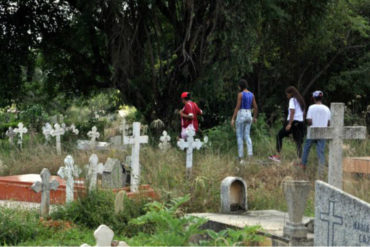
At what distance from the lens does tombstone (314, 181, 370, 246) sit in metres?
5.20

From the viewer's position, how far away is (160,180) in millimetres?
9648

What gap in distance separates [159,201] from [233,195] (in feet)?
3.39

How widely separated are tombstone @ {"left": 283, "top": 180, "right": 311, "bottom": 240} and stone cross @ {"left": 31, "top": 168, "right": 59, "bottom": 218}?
332cm

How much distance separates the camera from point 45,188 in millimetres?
8242

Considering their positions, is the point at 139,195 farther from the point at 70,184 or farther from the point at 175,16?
the point at 175,16

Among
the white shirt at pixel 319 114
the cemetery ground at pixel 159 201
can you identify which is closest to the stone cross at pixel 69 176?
the cemetery ground at pixel 159 201

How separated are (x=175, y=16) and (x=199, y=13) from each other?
0.75 meters

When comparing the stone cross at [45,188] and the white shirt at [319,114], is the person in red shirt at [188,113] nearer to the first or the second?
the white shirt at [319,114]

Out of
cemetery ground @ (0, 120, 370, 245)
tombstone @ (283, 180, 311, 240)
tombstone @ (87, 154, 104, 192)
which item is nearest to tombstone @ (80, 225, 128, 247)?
cemetery ground @ (0, 120, 370, 245)

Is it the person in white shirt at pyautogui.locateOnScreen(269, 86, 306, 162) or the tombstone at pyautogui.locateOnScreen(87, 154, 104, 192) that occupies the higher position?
the person in white shirt at pyautogui.locateOnScreen(269, 86, 306, 162)

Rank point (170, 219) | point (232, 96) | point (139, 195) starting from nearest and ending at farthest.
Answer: point (170, 219), point (139, 195), point (232, 96)

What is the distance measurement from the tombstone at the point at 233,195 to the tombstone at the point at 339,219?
2581 millimetres

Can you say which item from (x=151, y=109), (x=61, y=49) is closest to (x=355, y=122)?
(x=151, y=109)

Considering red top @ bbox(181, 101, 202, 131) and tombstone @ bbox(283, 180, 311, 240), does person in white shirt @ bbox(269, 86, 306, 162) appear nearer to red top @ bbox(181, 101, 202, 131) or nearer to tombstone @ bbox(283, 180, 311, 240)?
red top @ bbox(181, 101, 202, 131)
